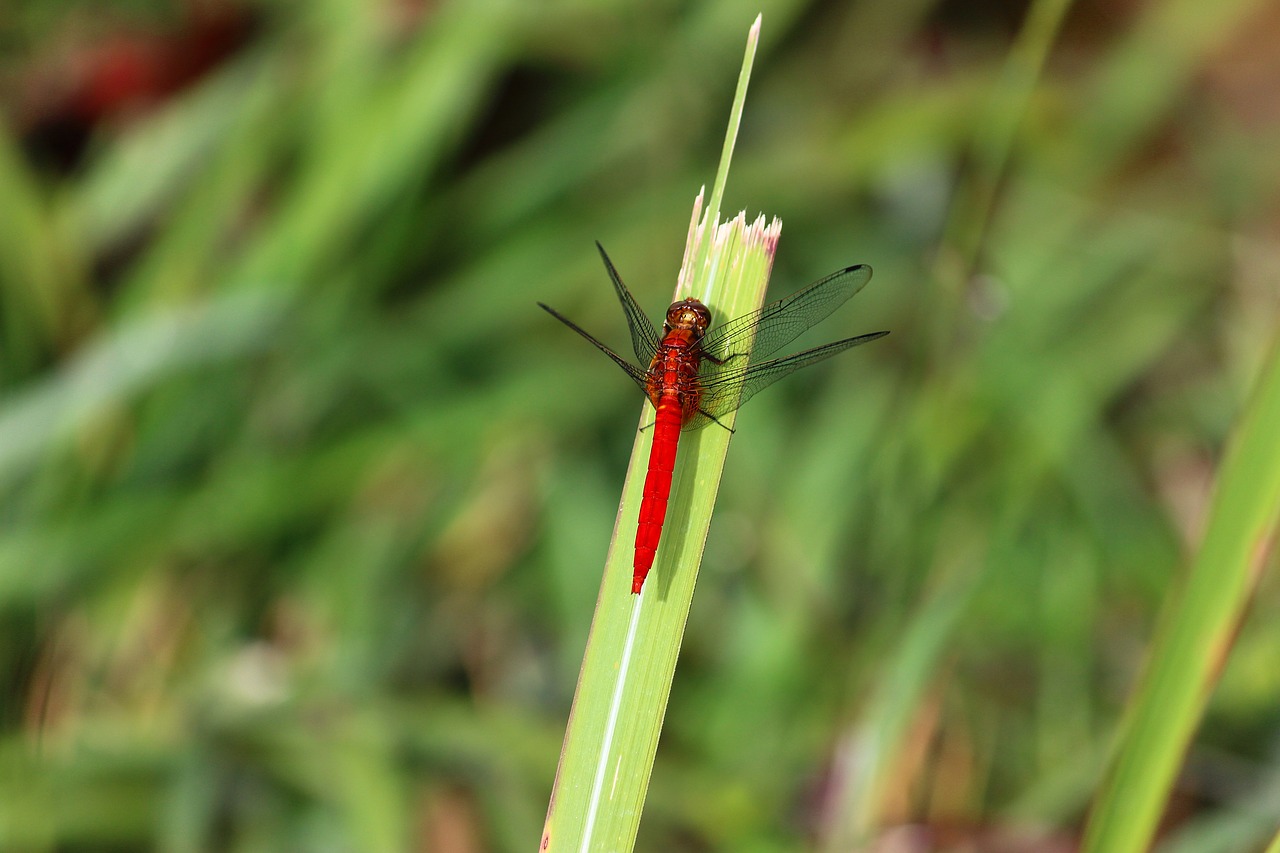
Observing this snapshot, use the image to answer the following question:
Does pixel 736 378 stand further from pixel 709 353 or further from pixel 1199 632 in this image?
pixel 1199 632

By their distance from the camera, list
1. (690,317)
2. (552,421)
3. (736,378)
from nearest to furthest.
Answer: (690,317)
(736,378)
(552,421)

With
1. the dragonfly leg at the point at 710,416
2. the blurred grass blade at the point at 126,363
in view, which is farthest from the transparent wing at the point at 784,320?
the blurred grass blade at the point at 126,363

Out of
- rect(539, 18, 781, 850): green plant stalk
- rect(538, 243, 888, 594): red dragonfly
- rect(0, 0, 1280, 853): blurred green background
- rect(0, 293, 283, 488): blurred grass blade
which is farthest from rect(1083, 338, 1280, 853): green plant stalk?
rect(0, 293, 283, 488): blurred grass blade

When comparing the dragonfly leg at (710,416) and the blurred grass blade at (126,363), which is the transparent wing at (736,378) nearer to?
the dragonfly leg at (710,416)

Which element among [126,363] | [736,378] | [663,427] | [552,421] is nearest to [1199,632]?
[663,427]

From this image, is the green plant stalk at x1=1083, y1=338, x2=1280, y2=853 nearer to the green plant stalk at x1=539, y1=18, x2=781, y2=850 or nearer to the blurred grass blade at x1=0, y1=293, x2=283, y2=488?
the green plant stalk at x1=539, y1=18, x2=781, y2=850

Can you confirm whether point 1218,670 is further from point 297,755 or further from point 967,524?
point 297,755

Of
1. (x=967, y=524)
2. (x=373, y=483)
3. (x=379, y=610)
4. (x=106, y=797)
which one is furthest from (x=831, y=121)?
(x=106, y=797)
